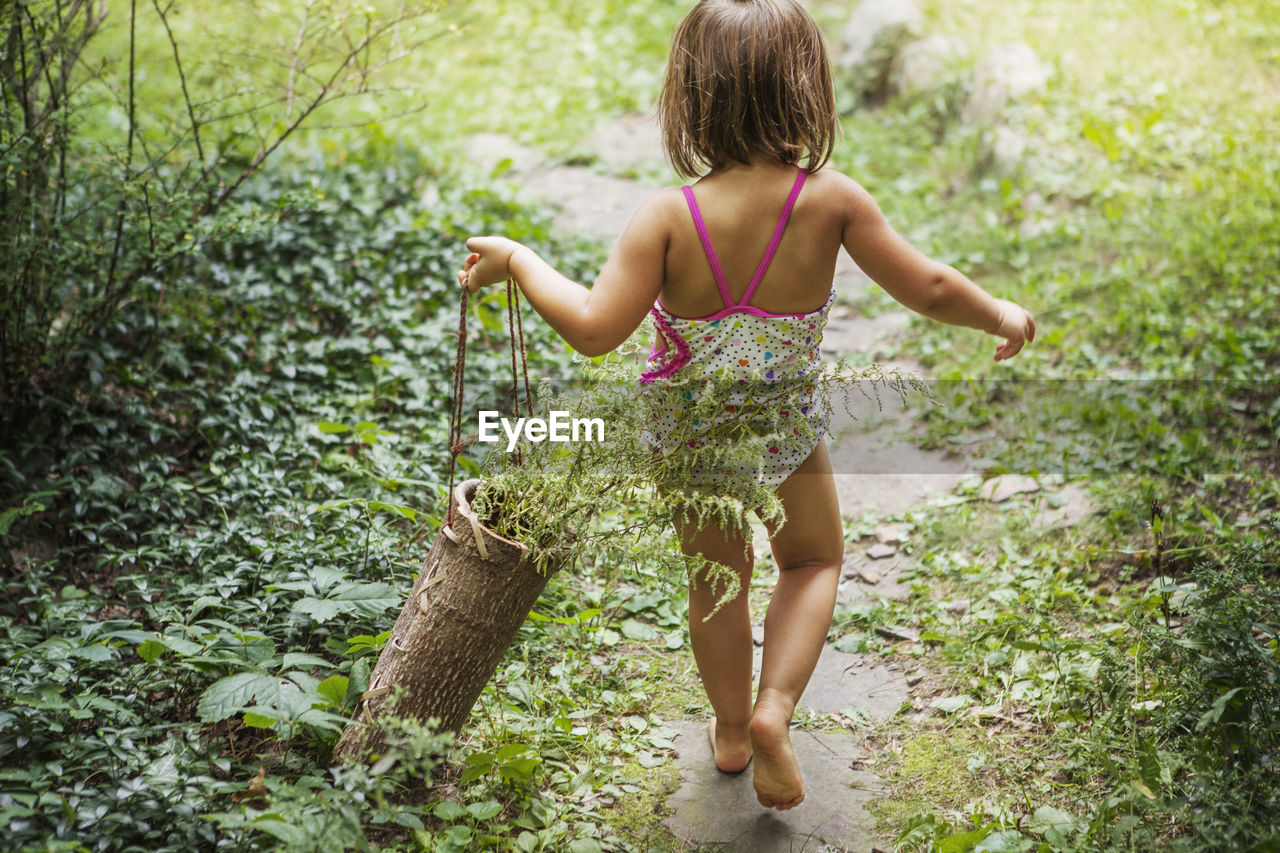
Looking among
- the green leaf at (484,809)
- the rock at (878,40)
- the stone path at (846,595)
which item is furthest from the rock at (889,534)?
the rock at (878,40)

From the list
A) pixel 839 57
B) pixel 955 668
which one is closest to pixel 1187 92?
pixel 839 57

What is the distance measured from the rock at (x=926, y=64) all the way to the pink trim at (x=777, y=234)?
216 inches

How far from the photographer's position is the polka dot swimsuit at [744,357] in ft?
6.60

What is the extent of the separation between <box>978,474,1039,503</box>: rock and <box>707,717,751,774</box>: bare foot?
5.24 ft

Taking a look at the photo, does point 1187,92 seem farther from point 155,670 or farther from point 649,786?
point 155,670

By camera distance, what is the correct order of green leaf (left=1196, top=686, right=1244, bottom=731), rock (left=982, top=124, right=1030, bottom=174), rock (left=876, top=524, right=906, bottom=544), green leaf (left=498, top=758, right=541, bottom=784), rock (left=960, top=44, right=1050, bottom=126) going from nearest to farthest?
green leaf (left=1196, top=686, right=1244, bottom=731), green leaf (left=498, top=758, right=541, bottom=784), rock (left=876, top=524, right=906, bottom=544), rock (left=982, top=124, right=1030, bottom=174), rock (left=960, top=44, right=1050, bottom=126)

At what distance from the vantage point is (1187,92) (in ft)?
19.5

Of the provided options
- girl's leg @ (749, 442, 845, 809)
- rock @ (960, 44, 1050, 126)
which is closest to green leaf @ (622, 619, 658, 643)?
girl's leg @ (749, 442, 845, 809)

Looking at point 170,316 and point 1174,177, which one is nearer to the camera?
point 170,316

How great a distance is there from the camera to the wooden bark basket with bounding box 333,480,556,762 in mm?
2045

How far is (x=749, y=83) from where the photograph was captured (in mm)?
1962

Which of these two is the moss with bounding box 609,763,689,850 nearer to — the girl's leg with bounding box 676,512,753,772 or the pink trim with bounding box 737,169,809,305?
the girl's leg with bounding box 676,512,753,772

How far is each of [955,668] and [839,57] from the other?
6441mm

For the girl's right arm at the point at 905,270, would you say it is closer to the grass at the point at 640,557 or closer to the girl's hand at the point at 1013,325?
the girl's hand at the point at 1013,325
